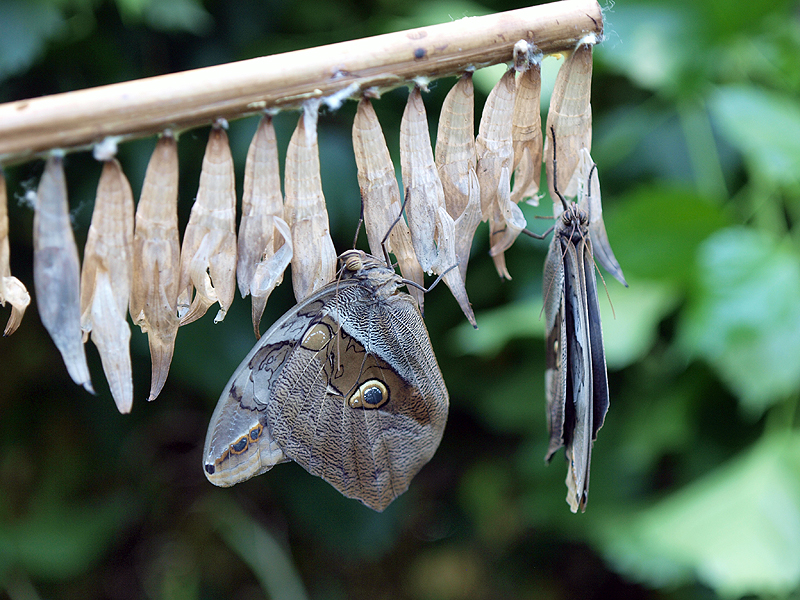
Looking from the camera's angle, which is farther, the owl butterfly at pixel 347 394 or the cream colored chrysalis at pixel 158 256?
the owl butterfly at pixel 347 394

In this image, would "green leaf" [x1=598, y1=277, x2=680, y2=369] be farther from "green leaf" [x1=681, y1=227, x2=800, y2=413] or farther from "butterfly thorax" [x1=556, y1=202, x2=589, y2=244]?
"butterfly thorax" [x1=556, y1=202, x2=589, y2=244]

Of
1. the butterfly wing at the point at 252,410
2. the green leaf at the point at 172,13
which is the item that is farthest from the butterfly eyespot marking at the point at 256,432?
the green leaf at the point at 172,13

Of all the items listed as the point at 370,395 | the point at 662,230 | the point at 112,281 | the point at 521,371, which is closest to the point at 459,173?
the point at 370,395

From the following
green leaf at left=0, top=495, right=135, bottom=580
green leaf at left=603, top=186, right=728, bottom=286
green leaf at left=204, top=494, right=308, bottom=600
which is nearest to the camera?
green leaf at left=603, top=186, right=728, bottom=286

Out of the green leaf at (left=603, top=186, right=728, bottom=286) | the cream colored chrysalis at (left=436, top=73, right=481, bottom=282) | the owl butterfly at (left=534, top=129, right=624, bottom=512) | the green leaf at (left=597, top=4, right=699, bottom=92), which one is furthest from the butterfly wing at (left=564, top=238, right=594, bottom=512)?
the green leaf at (left=597, top=4, right=699, bottom=92)

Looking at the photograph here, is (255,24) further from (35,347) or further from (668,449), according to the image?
(668,449)

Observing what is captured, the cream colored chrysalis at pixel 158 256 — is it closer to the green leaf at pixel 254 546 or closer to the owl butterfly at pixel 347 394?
the owl butterfly at pixel 347 394

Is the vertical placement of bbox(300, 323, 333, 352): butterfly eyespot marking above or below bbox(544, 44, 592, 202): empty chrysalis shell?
below

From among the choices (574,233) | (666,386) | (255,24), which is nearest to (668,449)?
(666,386)
